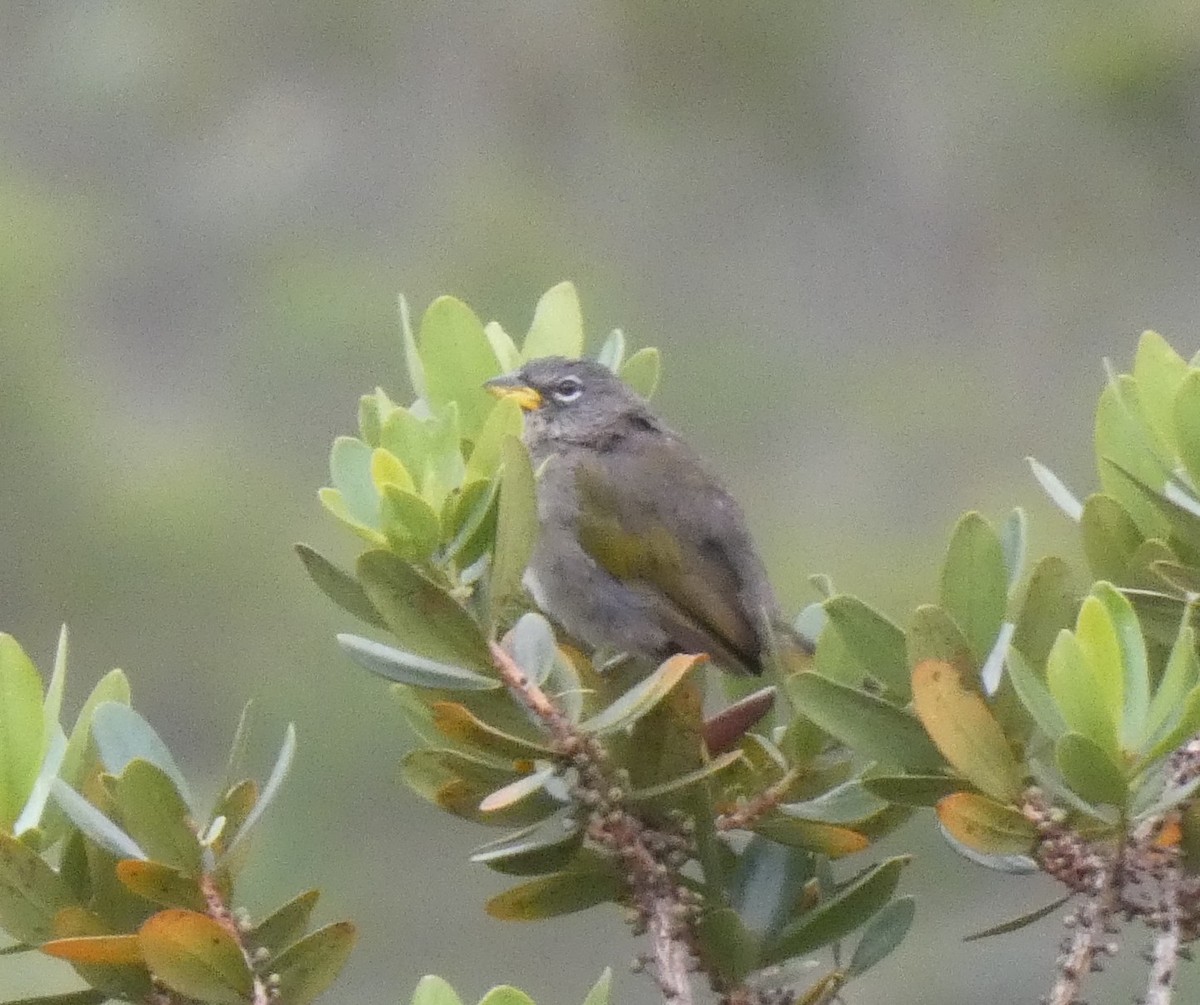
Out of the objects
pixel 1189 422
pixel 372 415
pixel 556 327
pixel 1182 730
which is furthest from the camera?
pixel 556 327

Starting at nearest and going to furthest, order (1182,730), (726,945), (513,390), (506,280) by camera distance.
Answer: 1. (1182,730)
2. (726,945)
3. (513,390)
4. (506,280)

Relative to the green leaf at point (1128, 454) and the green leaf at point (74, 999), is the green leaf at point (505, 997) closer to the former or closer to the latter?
the green leaf at point (74, 999)

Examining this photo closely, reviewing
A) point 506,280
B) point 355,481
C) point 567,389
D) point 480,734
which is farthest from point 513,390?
point 506,280

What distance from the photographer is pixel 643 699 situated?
89 centimetres

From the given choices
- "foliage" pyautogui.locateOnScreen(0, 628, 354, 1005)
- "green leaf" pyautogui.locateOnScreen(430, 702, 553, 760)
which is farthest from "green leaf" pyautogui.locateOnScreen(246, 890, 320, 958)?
"green leaf" pyautogui.locateOnScreen(430, 702, 553, 760)

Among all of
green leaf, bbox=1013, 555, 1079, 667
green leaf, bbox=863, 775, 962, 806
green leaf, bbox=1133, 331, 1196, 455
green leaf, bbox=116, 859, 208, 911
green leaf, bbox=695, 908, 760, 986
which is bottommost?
green leaf, bbox=695, 908, 760, 986

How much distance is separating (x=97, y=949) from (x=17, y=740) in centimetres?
12

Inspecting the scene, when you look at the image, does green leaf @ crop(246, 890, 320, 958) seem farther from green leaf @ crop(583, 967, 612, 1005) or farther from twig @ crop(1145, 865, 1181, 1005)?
twig @ crop(1145, 865, 1181, 1005)

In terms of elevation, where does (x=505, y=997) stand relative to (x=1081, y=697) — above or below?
below

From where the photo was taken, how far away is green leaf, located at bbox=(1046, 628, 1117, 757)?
2.79ft

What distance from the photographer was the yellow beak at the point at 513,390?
1266mm

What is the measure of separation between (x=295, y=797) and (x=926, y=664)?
3.87 metres

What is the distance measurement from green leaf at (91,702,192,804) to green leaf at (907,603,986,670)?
0.36m

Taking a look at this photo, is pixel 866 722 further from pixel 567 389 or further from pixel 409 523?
pixel 567 389
